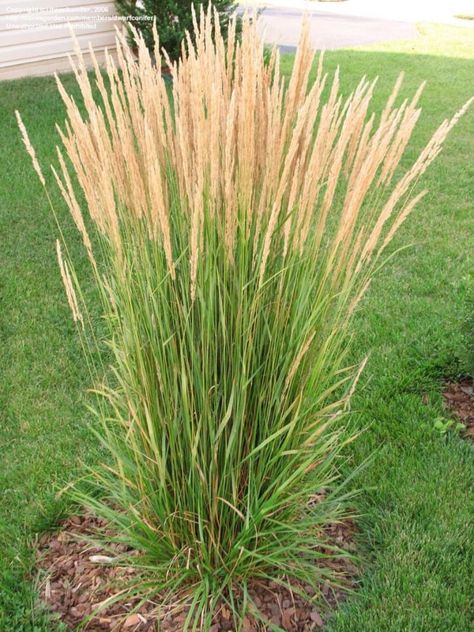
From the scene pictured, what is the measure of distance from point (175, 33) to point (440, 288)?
482 centimetres

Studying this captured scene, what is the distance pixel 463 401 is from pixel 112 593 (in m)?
2.01

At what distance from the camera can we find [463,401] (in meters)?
3.54

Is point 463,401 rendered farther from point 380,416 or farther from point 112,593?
point 112,593

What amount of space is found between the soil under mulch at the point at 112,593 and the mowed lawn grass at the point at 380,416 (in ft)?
0.22

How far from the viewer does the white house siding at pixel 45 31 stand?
8836mm

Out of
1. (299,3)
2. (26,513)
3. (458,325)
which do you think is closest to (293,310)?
(26,513)

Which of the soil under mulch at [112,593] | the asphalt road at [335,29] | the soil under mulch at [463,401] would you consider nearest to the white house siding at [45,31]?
the asphalt road at [335,29]

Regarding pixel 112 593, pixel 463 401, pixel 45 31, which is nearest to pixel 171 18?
pixel 45 31

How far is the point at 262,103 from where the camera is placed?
6.54 feet

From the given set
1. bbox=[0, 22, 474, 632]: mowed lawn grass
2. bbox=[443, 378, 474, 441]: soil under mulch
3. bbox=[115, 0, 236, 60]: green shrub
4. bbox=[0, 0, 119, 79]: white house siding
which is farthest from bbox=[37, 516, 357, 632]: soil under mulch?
bbox=[0, 0, 119, 79]: white house siding

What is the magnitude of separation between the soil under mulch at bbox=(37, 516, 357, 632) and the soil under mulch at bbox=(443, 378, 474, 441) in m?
1.00

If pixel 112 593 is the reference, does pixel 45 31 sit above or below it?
below

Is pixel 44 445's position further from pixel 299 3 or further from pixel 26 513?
pixel 299 3

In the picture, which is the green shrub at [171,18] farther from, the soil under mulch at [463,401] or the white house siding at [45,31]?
the soil under mulch at [463,401]
